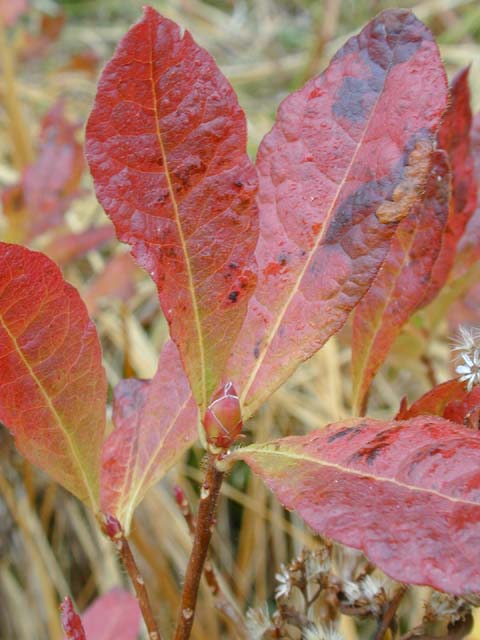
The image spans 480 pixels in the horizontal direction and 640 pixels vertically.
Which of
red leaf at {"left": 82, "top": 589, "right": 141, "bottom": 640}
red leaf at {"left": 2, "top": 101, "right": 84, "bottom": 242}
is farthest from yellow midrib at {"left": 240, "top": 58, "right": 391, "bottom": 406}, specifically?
red leaf at {"left": 2, "top": 101, "right": 84, "bottom": 242}

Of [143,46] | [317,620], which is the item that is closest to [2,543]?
[317,620]

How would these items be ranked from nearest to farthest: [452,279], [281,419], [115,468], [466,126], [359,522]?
[359,522] < [115,468] < [466,126] < [452,279] < [281,419]

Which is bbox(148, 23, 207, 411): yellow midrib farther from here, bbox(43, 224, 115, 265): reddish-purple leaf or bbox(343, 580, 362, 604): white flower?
bbox(43, 224, 115, 265): reddish-purple leaf

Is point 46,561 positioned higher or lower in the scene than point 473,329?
lower

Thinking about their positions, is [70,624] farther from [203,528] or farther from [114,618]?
[114,618]

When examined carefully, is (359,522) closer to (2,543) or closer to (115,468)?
(115,468)

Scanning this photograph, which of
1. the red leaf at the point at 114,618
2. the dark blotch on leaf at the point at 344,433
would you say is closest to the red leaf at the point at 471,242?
the dark blotch on leaf at the point at 344,433
